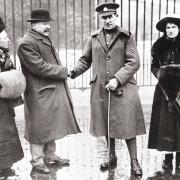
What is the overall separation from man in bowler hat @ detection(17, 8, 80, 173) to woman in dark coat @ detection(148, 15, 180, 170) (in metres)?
1.03

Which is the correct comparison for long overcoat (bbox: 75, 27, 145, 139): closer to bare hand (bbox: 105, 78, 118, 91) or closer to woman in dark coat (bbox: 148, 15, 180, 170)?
bare hand (bbox: 105, 78, 118, 91)

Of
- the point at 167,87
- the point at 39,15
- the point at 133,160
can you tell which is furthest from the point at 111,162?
the point at 39,15

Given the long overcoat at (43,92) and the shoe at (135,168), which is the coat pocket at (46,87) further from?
the shoe at (135,168)

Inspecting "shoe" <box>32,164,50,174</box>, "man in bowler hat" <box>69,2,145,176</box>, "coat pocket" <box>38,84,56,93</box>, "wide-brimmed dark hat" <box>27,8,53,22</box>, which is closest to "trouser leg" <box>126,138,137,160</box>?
"man in bowler hat" <box>69,2,145,176</box>

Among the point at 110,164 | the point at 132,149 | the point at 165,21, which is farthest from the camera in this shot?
the point at 110,164

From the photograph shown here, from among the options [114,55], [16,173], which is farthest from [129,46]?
[16,173]

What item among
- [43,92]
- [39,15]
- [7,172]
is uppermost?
[39,15]

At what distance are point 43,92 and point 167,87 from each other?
142 cm

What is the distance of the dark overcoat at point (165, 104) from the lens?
5.17 m

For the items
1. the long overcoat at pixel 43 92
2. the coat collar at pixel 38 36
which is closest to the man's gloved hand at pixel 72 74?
the long overcoat at pixel 43 92

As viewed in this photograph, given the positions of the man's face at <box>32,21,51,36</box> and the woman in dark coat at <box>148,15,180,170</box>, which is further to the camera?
the man's face at <box>32,21,51,36</box>

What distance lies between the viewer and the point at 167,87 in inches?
203

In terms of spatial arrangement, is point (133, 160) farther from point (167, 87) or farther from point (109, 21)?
point (109, 21)

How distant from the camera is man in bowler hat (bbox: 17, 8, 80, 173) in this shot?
515 cm
